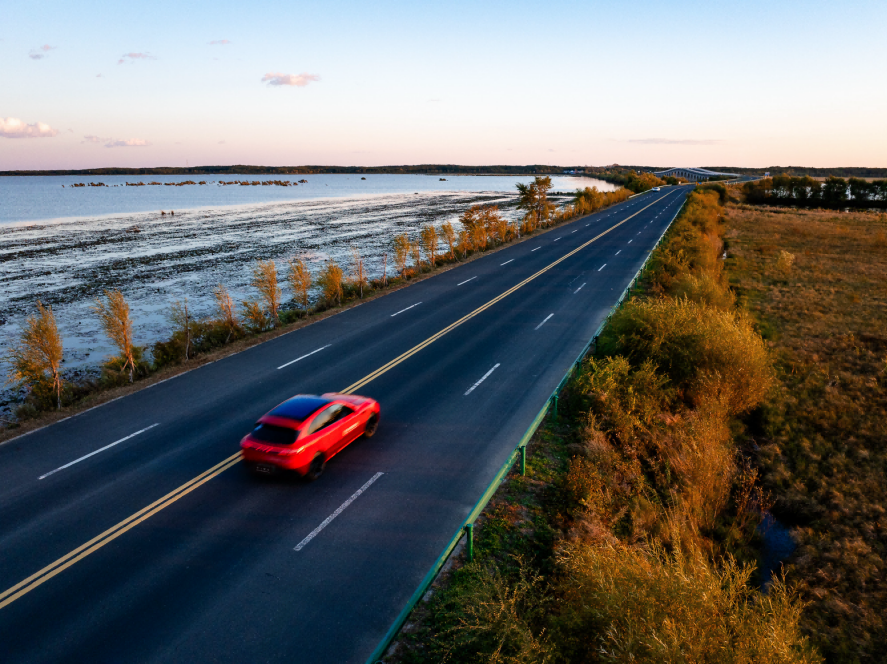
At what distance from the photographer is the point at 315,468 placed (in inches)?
418

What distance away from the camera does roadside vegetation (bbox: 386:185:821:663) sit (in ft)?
17.5

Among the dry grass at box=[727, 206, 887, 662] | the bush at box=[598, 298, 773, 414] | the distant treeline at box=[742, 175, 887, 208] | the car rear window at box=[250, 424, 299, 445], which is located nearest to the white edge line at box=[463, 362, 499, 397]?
the bush at box=[598, 298, 773, 414]

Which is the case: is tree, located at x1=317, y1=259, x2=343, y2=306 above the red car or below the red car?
above

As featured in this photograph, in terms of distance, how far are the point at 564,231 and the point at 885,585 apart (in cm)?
4681

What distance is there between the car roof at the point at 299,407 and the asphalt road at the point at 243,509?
4.61 ft

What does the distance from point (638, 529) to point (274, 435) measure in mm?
7242

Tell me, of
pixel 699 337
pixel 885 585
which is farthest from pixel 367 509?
pixel 699 337

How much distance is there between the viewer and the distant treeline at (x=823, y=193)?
93562 mm

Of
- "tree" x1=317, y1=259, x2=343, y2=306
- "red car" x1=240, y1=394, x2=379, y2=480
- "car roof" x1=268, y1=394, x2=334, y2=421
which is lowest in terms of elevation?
"red car" x1=240, y1=394, x2=379, y2=480

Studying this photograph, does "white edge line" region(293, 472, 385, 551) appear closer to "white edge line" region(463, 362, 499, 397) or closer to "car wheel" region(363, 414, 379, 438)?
"car wheel" region(363, 414, 379, 438)

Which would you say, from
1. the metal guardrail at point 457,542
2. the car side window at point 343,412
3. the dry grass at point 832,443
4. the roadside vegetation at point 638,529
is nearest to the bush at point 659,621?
the roadside vegetation at point 638,529

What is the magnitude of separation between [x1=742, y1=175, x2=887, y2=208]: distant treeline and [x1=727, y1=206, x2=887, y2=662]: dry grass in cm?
7886

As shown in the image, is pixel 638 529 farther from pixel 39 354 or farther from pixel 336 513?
pixel 39 354

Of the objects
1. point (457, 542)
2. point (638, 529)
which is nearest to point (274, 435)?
point (457, 542)
